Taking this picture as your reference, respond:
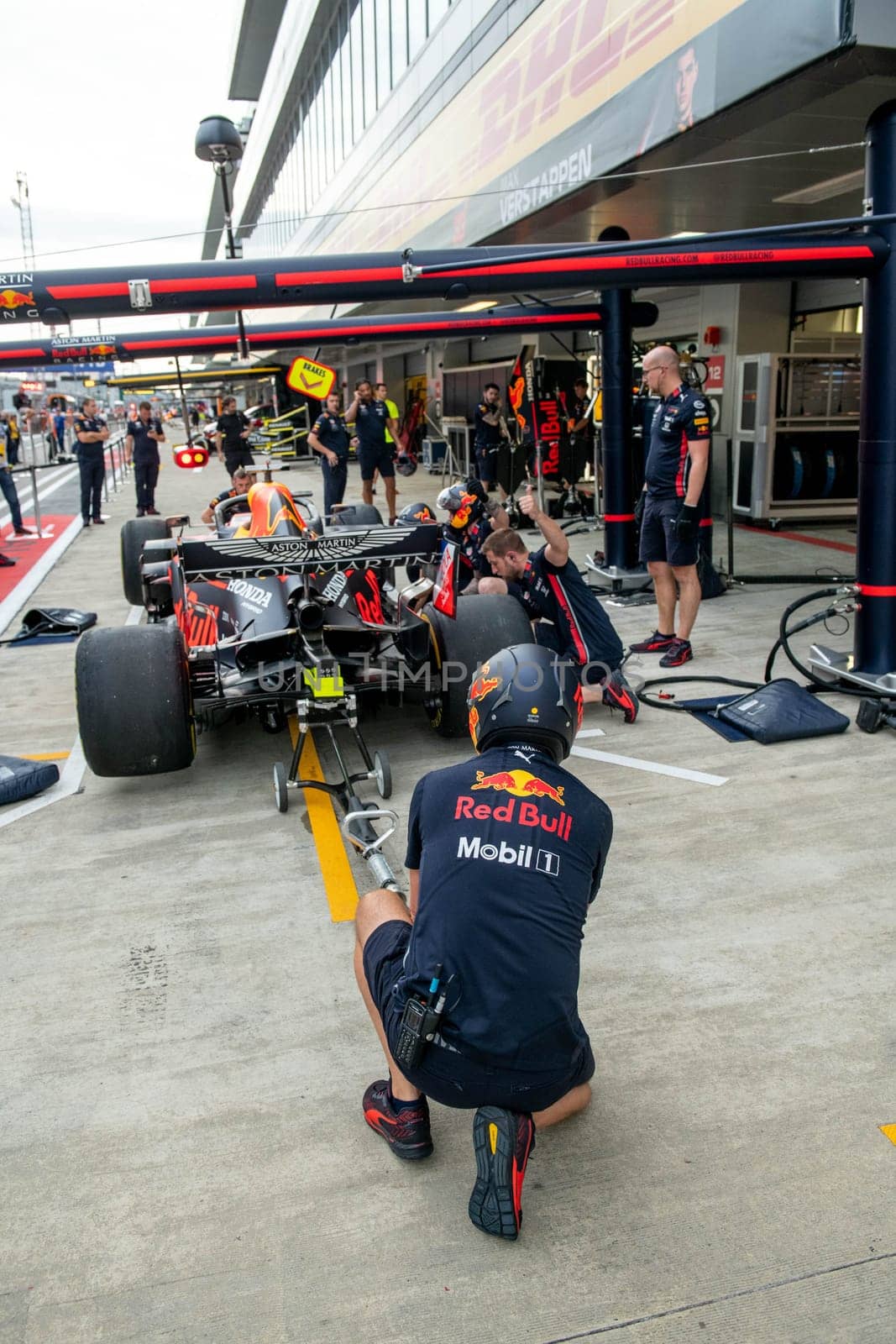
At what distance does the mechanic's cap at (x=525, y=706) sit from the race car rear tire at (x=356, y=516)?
251 inches

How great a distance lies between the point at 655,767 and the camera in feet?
16.1

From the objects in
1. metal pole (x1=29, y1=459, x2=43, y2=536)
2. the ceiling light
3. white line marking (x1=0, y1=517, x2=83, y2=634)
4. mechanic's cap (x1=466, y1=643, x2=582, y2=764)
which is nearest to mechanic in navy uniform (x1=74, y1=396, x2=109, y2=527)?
white line marking (x1=0, y1=517, x2=83, y2=634)

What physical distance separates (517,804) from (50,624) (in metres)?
6.96

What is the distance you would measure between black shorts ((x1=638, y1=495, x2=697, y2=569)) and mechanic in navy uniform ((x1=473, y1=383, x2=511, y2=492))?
7.03m

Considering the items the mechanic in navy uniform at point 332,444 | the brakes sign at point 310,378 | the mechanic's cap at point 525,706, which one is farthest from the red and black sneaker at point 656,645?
the mechanic in navy uniform at point 332,444

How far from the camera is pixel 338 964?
3.31 metres

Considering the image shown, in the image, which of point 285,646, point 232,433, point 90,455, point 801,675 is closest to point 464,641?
→ point 285,646

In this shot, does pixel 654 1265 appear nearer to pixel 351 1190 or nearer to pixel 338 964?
pixel 351 1190

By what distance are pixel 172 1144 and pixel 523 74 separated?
33.1ft

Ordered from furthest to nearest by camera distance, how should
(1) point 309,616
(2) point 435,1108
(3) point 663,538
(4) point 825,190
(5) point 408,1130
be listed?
1. (4) point 825,190
2. (3) point 663,538
3. (1) point 309,616
4. (2) point 435,1108
5. (5) point 408,1130

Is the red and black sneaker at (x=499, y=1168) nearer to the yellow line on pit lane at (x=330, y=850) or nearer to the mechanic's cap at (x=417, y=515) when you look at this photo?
the yellow line on pit lane at (x=330, y=850)

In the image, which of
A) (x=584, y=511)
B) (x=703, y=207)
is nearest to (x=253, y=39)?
(x=584, y=511)

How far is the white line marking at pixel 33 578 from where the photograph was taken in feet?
30.3

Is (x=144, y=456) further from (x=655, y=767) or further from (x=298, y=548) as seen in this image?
(x=655, y=767)
